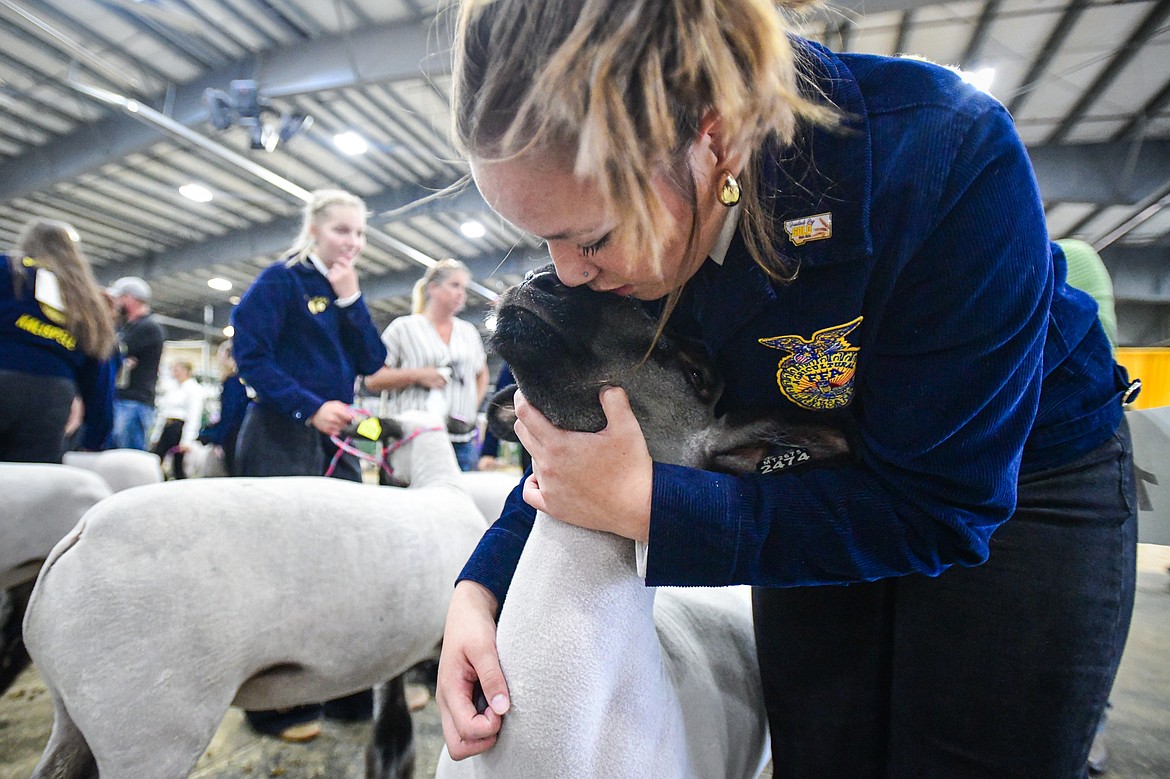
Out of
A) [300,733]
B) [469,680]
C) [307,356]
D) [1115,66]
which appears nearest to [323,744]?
[300,733]

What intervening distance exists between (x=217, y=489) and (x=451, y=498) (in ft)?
2.64

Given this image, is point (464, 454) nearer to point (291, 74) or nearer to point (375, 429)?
point (375, 429)

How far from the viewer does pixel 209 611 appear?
1.34 meters

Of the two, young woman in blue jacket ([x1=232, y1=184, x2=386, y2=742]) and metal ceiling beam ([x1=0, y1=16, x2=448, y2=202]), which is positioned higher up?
metal ceiling beam ([x1=0, y1=16, x2=448, y2=202])

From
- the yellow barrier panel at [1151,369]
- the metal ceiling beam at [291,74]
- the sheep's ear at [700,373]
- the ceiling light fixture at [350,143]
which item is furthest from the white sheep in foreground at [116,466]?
the yellow barrier panel at [1151,369]

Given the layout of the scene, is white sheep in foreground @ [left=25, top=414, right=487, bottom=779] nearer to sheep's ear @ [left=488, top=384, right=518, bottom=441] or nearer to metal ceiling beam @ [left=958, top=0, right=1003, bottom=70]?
sheep's ear @ [left=488, top=384, right=518, bottom=441]

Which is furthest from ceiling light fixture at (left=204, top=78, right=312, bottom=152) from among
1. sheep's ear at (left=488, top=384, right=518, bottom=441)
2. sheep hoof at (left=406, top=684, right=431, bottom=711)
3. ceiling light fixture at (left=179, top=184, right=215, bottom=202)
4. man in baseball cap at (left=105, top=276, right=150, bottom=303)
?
sheep's ear at (left=488, top=384, right=518, bottom=441)

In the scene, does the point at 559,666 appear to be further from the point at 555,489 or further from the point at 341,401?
the point at 341,401

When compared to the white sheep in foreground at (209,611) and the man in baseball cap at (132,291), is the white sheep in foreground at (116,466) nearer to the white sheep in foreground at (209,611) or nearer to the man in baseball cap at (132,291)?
the man in baseball cap at (132,291)

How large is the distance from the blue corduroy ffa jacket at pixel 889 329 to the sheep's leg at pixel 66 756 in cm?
132

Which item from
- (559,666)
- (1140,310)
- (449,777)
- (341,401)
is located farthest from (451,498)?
(1140,310)

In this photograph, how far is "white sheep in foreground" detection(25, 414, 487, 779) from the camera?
1.24 meters

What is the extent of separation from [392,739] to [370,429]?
987 mm

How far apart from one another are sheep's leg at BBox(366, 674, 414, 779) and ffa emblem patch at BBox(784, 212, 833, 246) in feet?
5.81
